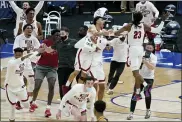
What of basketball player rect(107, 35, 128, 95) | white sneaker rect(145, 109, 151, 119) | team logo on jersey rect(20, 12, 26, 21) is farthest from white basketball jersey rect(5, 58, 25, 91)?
team logo on jersey rect(20, 12, 26, 21)

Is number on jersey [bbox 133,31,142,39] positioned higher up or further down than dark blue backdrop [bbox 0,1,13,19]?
higher up

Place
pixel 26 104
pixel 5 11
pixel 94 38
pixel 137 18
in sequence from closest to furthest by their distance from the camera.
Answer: pixel 26 104 < pixel 137 18 < pixel 94 38 < pixel 5 11

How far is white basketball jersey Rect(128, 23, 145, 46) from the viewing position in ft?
39.4

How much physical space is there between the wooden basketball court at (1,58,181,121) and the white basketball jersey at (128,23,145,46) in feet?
5.33

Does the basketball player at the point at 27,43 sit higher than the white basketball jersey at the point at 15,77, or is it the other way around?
the basketball player at the point at 27,43

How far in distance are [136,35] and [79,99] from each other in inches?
88.7

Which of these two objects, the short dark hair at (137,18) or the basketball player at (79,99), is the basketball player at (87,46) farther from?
the basketball player at (79,99)

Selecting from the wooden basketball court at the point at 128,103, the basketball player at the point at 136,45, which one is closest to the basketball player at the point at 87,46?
the basketball player at the point at 136,45

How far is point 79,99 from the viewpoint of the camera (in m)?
10.6

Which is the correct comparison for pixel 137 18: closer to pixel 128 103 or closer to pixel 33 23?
pixel 128 103

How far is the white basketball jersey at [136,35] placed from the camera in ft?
39.4

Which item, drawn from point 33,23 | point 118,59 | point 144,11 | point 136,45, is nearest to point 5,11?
point 144,11

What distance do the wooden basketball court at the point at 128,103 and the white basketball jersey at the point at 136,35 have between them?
1.62 metres

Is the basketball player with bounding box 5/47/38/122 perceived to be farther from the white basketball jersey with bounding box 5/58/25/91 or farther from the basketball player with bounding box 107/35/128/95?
the basketball player with bounding box 107/35/128/95
